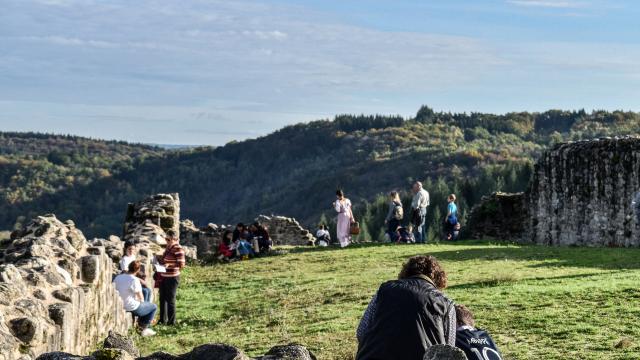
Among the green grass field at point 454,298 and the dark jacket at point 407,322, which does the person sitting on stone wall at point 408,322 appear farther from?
the green grass field at point 454,298

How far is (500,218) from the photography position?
3653cm

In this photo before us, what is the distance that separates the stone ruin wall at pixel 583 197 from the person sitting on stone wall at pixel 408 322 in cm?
2130

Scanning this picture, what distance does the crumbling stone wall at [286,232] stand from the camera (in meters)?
43.2

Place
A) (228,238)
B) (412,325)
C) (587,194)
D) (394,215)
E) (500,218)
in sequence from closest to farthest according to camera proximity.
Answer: (412,325), (394,215), (587,194), (228,238), (500,218)

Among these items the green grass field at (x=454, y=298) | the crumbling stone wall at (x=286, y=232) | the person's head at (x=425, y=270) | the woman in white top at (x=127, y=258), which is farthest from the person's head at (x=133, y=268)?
the crumbling stone wall at (x=286, y=232)

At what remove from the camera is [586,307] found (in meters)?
15.4

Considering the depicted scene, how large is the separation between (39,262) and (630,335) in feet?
27.1

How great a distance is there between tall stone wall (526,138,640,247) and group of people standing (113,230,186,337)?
1474cm

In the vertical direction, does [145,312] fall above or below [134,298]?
below

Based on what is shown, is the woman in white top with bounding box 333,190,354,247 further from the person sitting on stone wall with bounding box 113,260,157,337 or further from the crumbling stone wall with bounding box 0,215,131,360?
the crumbling stone wall with bounding box 0,215,131,360

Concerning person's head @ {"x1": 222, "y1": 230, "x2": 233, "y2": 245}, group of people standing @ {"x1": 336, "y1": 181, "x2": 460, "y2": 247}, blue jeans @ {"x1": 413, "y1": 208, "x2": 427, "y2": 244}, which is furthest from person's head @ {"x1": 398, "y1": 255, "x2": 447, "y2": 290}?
person's head @ {"x1": 222, "y1": 230, "x2": 233, "y2": 245}

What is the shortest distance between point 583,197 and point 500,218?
4.94 meters

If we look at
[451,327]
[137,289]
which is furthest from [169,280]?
[451,327]

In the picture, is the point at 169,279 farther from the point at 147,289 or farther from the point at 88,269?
the point at 88,269
